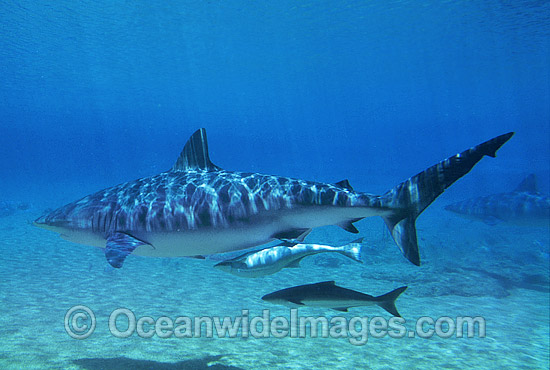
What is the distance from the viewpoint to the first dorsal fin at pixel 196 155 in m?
4.49

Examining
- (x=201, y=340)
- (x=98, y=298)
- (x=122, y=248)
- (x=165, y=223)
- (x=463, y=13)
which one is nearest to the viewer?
(x=122, y=248)

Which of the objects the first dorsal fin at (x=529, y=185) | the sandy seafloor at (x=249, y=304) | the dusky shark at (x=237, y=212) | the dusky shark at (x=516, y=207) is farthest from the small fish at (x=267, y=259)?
the first dorsal fin at (x=529, y=185)

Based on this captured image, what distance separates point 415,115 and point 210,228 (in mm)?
85629

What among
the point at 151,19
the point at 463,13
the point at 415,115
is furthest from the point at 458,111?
the point at 151,19

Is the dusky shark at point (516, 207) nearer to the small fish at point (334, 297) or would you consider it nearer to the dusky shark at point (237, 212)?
the small fish at point (334, 297)

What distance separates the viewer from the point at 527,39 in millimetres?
27922

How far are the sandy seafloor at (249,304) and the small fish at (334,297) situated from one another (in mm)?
1346

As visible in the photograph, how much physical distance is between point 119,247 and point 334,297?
2.65m

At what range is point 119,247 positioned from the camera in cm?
330

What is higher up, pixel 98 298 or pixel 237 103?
pixel 237 103

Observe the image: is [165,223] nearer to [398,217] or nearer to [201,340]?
[398,217]

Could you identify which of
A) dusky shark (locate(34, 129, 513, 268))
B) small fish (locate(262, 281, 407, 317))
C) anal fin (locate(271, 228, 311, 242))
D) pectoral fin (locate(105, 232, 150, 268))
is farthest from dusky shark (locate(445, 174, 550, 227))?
pectoral fin (locate(105, 232, 150, 268))

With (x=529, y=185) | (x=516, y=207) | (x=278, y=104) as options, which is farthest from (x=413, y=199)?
(x=278, y=104)

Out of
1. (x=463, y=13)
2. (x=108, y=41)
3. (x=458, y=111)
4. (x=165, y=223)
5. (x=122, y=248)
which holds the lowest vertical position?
(x=122, y=248)
